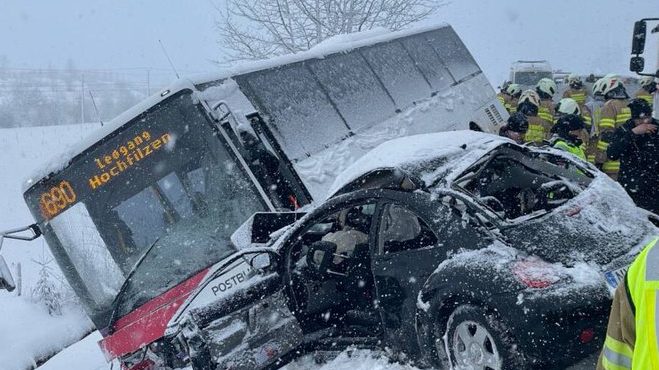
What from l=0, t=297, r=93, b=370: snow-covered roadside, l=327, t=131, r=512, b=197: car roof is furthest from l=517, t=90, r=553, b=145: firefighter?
l=0, t=297, r=93, b=370: snow-covered roadside

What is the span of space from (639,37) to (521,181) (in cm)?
408

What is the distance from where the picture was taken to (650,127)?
245 inches

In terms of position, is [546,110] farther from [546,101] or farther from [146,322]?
[146,322]

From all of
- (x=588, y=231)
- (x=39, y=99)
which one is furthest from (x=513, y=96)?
(x=39, y=99)

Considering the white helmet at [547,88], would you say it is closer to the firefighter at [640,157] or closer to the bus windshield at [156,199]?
the firefighter at [640,157]

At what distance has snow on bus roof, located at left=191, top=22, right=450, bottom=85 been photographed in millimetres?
6300

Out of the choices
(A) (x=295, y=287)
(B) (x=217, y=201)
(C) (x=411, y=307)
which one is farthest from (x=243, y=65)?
(C) (x=411, y=307)

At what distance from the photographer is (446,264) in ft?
12.8

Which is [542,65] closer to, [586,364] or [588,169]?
[588,169]

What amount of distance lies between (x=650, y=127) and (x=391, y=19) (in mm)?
13550

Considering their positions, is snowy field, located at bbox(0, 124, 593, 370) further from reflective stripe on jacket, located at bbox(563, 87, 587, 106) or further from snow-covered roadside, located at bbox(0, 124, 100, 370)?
reflective stripe on jacket, located at bbox(563, 87, 587, 106)

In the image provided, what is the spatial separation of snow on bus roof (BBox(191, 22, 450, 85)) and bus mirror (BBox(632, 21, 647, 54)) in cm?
351

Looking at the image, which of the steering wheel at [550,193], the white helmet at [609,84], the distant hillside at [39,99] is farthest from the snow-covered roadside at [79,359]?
the distant hillside at [39,99]

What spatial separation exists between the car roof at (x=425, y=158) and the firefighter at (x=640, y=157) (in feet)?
6.71
